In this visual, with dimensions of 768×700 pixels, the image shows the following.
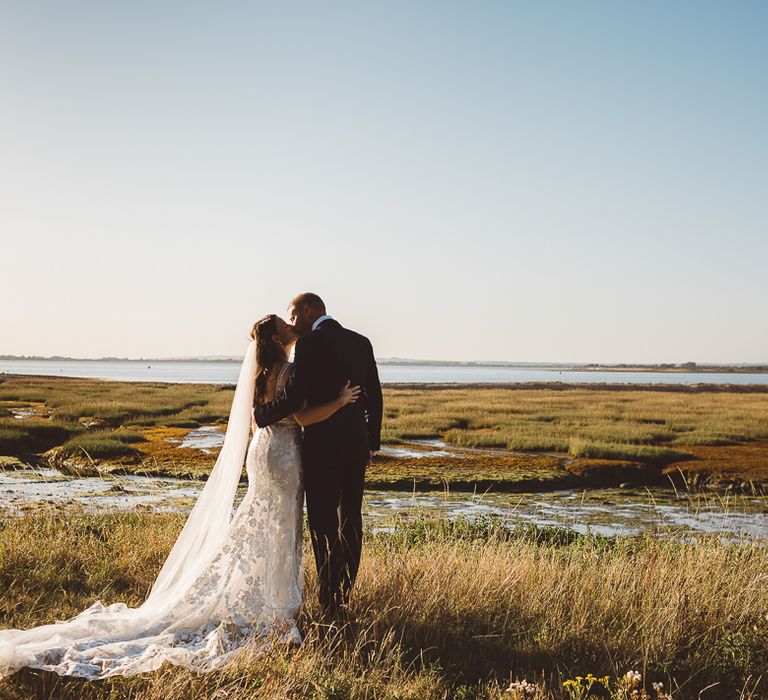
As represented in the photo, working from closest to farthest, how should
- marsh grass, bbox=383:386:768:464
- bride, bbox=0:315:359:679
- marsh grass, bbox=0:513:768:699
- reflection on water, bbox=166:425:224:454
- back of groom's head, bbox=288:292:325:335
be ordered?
marsh grass, bbox=0:513:768:699 → bride, bbox=0:315:359:679 → back of groom's head, bbox=288:292:325:335 → reflection on water, bbox=166:425:224:454 → marsh grass, bbox=383:386:768:464

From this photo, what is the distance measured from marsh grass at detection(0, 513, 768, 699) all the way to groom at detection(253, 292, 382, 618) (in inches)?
17.0

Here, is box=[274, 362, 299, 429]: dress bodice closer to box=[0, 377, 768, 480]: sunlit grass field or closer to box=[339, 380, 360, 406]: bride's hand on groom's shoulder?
box=[339, 380, 360, 406]: bride's hand on groom's shoulder

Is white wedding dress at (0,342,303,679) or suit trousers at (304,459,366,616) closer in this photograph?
white wedding dress at (0,342,303,679)

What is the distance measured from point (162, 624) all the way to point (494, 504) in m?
13.2

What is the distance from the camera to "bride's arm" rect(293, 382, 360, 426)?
17.7 ft

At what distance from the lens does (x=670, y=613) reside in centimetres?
554

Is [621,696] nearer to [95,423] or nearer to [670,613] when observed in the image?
[670,613]

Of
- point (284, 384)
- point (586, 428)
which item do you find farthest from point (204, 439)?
point (284, 384)

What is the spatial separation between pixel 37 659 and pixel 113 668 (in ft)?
1.56

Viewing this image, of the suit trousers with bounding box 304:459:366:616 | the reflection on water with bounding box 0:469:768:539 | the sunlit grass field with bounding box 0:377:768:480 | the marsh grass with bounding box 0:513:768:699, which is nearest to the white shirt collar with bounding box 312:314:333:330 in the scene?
the suit trousers with bounding box 304:459:366:616

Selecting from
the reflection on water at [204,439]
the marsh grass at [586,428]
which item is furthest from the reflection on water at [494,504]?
the marsh grass at [586,428]

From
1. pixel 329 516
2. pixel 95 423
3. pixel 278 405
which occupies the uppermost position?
pixel 278 405

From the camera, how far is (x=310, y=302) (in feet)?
18.4

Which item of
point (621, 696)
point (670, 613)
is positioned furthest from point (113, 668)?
point (670, 613)
